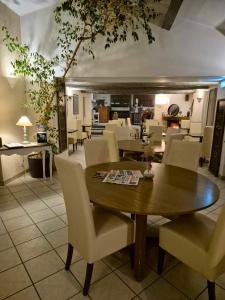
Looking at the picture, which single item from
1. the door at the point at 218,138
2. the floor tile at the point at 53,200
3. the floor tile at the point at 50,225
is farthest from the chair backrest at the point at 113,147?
the door at the point at 218,138

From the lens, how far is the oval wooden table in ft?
4.69

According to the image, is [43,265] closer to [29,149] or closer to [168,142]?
[29,149]

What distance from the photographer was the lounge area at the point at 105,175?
1.51 metres

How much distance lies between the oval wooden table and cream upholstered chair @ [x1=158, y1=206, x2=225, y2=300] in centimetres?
19

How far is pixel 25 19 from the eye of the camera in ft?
12.9

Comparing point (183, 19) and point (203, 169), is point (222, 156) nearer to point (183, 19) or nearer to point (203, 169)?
point (203, 169)

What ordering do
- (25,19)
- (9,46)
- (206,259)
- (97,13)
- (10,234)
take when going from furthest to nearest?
(25,19), (9,46), (97,13), (10,234), (206,259)

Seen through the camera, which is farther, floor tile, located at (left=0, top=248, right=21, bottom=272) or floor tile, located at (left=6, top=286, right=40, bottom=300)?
floor tile, located at (left=0, top=248, right=21, bottom=272)

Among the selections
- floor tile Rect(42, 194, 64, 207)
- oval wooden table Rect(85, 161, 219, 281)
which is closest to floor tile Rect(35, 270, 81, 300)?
oval wooden table Rect(85, 161, 219, 281)

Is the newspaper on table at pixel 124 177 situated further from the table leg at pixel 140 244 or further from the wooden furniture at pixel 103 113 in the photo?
the wooden furniture at pixel 103 113

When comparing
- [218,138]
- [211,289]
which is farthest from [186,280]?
[218,138]

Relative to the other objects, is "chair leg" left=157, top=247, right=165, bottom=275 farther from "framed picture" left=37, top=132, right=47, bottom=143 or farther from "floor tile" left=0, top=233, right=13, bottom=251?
"framed picture" left=37, top=132, right=47, bottom=143

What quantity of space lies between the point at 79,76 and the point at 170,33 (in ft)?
6.40

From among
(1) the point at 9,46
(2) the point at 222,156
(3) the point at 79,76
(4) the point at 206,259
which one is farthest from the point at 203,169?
(1) the point at 9,46
